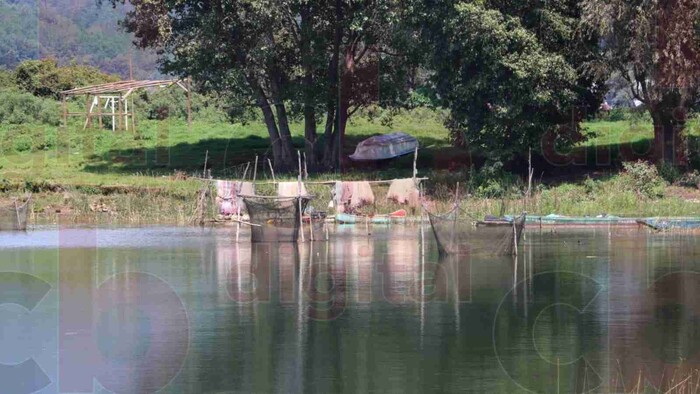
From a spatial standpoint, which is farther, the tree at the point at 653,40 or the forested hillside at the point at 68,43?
the forested hillside at the point at 68,43

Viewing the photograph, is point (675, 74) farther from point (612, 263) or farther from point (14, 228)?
point (14, 228)

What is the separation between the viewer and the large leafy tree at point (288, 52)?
36906 millimetres

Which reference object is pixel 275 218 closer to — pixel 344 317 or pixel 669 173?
pixel 344 317

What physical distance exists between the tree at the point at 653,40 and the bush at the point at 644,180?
2.12 metres

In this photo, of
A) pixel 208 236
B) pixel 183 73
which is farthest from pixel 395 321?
pixel 183 73

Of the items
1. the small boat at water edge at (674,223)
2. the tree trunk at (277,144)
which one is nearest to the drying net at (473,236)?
the small boat at water edge at (674,223)

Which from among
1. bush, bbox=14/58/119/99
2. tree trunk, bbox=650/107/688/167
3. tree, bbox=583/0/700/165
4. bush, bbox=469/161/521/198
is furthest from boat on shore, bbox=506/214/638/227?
bush, bbox=14/58/119/99

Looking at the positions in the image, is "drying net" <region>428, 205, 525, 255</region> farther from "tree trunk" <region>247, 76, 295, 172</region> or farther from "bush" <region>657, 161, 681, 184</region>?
"tree trunk" <region>247, 76, 295, 172</region>

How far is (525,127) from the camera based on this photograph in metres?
34.1

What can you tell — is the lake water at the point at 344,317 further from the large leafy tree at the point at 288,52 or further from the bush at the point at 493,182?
the large leafy tree at the point at 288,52

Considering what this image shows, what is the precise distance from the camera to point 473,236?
2466 cm

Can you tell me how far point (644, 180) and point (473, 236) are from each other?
1089 centimetres

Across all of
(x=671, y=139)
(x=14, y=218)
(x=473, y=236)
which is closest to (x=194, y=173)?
(x=14, y=218)

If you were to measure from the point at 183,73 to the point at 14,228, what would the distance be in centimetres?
1006
